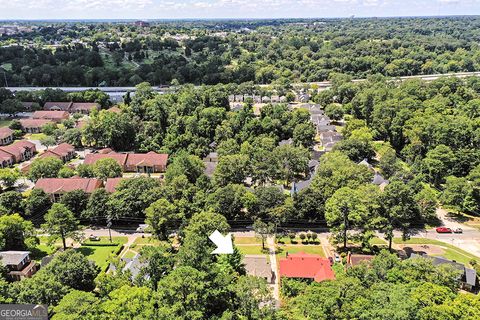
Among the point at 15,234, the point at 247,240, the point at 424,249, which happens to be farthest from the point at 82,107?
the point at 424,249

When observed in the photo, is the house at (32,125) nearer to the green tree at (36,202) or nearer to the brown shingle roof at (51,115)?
the brown shingle roof at (51,115)

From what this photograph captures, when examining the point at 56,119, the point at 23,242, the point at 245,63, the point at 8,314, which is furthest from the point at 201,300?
the point at 245,63

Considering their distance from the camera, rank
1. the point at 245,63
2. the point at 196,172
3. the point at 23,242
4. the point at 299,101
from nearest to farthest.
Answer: the point at 23,242, the point at 196,172, the point at 299,101, the point at 245,63

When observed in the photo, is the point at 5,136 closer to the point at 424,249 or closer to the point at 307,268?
the point at 307,268

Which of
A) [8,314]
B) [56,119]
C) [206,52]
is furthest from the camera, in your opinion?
[206,52]

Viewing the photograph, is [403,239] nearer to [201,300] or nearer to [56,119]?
[201,300]

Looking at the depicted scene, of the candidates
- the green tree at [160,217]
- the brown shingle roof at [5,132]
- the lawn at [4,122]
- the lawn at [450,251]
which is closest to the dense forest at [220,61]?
the lawn at [4,122]

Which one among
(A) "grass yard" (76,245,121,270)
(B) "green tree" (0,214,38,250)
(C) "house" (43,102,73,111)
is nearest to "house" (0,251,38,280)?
(B) "green tree" (0,214,38,250)
